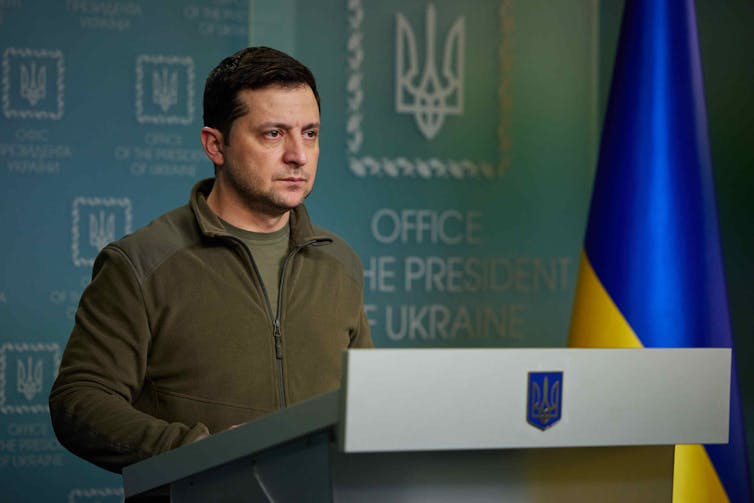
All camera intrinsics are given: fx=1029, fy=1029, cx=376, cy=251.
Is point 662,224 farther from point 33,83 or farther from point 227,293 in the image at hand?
point 33,83

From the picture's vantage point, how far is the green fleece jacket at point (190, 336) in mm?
1745

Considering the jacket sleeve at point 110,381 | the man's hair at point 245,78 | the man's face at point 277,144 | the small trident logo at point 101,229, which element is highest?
the man's hair at point 245,78

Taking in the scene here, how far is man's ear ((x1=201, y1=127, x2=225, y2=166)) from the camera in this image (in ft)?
6.36

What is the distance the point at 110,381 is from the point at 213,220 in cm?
36

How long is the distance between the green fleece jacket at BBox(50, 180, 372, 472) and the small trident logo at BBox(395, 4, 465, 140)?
161cm

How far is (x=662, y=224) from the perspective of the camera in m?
2.63

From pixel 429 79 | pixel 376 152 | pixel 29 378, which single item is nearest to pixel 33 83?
pixel 29 378

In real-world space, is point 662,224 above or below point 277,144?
below

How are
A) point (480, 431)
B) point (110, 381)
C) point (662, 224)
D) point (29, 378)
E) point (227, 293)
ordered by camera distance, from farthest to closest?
point (29, 378), point (662, 224), point (227, 293), point (110, 381), point (480, 431)

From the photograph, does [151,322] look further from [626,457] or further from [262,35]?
[262,35]

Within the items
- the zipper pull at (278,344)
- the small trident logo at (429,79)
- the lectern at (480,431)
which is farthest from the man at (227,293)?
the small trident logo at (429,79)

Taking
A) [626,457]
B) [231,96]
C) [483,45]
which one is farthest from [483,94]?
[626,457]

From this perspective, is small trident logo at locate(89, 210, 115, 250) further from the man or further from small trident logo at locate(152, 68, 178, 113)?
the man

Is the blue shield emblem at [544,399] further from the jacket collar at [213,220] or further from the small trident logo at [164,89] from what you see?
the small trident logo at [164,89]
